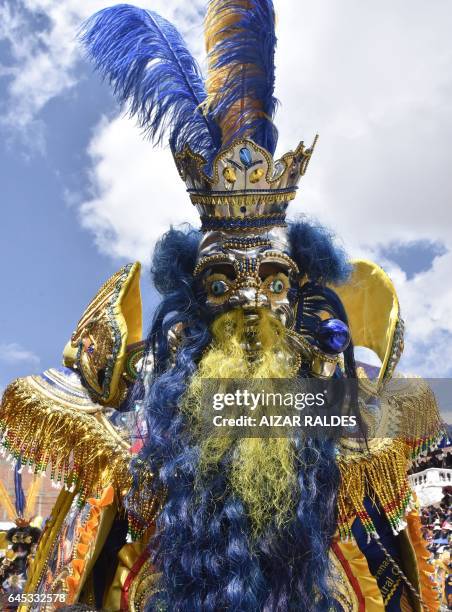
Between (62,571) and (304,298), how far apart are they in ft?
4.73

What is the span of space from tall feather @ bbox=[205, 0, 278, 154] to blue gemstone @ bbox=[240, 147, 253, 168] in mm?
132

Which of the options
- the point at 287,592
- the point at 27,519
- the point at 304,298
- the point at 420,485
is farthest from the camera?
the point at 420,485

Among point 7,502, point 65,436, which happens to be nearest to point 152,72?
point 65,436

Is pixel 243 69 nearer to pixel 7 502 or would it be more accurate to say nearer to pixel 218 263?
pixel 218 263

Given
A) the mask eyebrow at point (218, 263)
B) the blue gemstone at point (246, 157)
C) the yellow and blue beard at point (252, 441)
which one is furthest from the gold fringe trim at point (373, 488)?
the blue gemstone at point (246, 157)

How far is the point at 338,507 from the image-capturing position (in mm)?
2252

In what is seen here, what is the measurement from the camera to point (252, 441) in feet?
6.80

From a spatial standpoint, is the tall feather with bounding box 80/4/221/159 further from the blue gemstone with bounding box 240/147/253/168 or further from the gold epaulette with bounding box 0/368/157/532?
the gold epaulette with bounding box 0/368/157/532

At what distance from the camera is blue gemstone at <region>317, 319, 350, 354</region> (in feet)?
7.39

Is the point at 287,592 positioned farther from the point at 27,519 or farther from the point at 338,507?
the point at 27,519

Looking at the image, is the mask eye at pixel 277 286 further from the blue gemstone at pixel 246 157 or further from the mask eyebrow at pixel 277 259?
the blue gemstone at pixel 246 157

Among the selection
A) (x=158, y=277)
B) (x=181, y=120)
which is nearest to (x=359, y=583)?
(x=158, y=277)

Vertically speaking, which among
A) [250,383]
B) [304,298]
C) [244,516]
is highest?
[304,298]

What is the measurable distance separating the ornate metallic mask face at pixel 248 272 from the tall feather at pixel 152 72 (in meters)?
0.41
